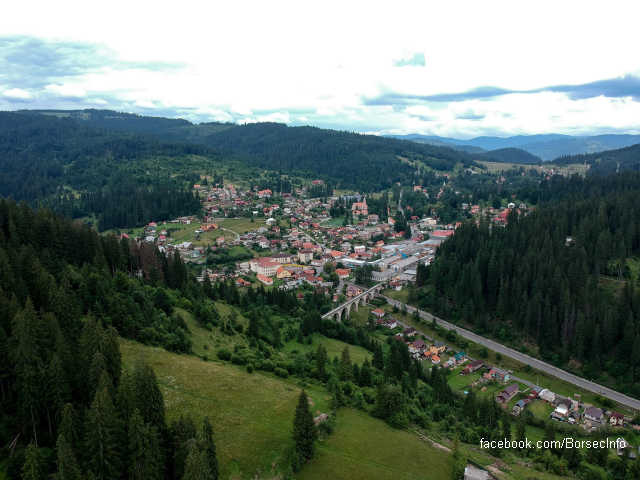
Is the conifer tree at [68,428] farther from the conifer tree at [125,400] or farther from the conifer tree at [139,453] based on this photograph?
the conifer tree at [139,453]

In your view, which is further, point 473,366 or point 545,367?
point 545,367

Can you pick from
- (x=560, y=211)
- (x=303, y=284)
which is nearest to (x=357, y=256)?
(x=303, y=284)

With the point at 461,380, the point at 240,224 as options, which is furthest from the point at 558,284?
the point at 240,224

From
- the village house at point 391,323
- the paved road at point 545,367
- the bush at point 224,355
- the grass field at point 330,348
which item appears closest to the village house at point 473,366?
the paved road at point 545,367

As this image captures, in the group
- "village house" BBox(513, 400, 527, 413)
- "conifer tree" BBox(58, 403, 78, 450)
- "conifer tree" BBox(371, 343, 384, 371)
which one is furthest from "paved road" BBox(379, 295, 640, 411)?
"conifer tree" BBox(58, 403, 78, 450)

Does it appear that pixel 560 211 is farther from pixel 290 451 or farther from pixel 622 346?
pixel 290 451

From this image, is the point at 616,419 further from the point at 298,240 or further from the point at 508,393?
the point at 298,240
